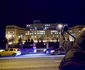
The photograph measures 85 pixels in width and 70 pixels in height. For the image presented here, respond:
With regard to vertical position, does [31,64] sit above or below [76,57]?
below

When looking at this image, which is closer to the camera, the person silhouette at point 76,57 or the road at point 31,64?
the person silhouette at point 76,57

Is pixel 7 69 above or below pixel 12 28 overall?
below

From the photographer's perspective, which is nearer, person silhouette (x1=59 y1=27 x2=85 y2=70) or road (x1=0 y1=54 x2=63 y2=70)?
person silhouette (x1=59 y1=27 x2=85 y2=70)

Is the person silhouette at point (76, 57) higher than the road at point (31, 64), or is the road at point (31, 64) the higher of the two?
the person silhouette at point (76, 57)

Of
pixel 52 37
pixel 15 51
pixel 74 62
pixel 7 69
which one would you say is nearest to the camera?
pixel 74 62

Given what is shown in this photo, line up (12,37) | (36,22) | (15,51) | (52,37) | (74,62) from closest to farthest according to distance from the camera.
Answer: (74,62)
(15,51)
(12,37)
(52,37)
(36,22)

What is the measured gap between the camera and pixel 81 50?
6.86ft

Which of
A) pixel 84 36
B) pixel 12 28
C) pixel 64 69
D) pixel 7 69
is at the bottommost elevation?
pixel 7 69

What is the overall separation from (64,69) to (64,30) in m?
0.54

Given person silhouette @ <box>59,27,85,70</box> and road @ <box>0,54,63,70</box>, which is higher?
person silhouette @ <box>59,27,85,70</box>

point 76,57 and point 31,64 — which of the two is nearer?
point 76,57

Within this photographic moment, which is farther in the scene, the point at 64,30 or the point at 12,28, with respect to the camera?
the point at 12,28

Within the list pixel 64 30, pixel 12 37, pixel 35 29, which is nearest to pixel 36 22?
pixel 35 29

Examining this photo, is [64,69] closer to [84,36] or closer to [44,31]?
[84,36]
